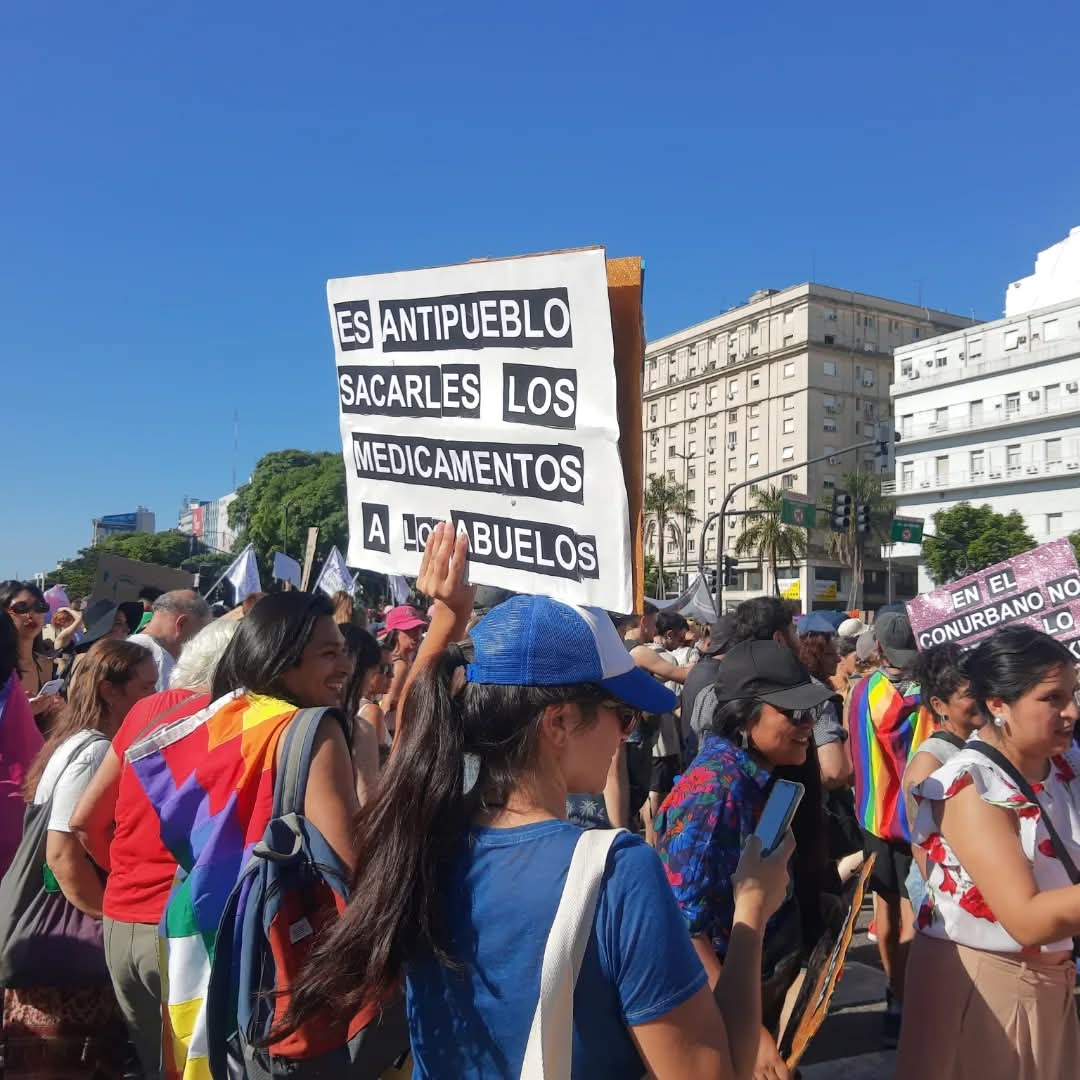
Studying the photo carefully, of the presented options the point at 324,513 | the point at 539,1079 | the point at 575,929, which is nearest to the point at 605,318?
the point at 575,929

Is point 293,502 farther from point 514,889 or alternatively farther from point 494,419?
point 514,889

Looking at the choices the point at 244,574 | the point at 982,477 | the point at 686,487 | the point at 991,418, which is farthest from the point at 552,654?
the point at 686,487

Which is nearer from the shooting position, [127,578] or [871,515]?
[127,578]

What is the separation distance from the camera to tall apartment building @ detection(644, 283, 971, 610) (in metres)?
68.6

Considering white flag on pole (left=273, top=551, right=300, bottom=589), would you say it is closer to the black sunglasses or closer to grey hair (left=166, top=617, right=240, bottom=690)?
the black sunglasses

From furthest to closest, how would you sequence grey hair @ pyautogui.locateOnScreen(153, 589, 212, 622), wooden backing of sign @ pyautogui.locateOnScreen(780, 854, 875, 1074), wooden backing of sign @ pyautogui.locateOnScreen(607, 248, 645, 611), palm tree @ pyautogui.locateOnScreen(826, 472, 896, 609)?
palm tree @ pyautogui.locateOnScreen(826, 472, 896, 609), grey hair @ pyautogui.locateOnScreen(153, 589, 212, 622), wooden backing of sign @ pyautogui.locateOnScreen(607, 248, 645, 611), wooden backing of sign @ pyautogui.locateOnScreen(780, 854, 875, 1074)

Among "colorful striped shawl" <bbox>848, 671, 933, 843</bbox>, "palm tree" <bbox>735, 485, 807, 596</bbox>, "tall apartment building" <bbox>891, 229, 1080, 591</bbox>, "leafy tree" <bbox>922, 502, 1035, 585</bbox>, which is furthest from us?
"palm tree" <bbox>735, 485, 807, 596</bbox>

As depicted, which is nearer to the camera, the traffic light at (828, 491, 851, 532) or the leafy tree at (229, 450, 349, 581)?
the traffic light at (828, 491, 851, 532)

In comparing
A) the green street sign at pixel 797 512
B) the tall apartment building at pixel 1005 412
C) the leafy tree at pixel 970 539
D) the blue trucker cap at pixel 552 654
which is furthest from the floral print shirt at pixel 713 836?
the tall apartment building at pixel 1005 412

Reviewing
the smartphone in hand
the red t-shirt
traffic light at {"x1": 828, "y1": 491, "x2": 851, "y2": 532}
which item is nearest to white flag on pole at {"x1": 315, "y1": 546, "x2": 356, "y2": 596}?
the red t-shirt

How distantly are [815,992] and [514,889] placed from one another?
3.53 ft

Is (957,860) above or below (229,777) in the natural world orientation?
below

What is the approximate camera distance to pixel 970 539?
54844mm

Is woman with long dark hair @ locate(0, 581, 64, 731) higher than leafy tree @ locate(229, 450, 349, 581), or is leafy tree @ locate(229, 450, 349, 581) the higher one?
leafy tree @ locate(229, 450, 349, 581)
